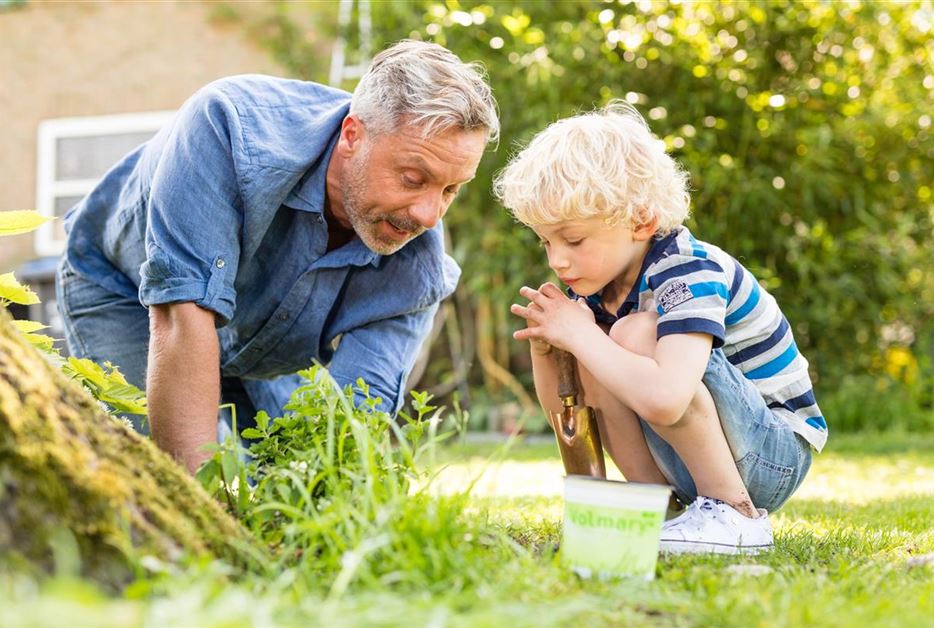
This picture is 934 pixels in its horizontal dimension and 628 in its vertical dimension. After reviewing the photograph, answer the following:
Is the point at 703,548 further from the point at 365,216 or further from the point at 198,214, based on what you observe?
the point at 198,214

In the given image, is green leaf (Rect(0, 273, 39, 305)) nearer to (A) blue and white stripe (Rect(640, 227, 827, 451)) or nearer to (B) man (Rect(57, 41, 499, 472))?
(B) man (Rect(57, 41, 499, 472))

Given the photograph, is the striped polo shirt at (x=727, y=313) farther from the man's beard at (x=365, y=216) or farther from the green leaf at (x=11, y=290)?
the green leaf at (x=11, y=290)

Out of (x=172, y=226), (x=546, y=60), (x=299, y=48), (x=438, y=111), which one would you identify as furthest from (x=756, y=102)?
(x=172, y=226)

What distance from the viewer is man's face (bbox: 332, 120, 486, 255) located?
2430mm

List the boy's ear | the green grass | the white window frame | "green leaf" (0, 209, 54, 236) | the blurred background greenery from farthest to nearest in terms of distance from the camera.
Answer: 1. the white window frame
2. the blurred background greenery
3. the boy's ear
4. "green leaf" (0, 209, 54, 236)
5. the green grass

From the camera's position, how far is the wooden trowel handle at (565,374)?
235 centimetres

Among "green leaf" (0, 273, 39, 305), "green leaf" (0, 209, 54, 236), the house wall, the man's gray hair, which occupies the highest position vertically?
the man's gray hair

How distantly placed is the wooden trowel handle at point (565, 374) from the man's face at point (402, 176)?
0.45 meters

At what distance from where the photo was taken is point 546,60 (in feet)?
20.6

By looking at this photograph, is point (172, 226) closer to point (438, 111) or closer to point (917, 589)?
point (438, 111)

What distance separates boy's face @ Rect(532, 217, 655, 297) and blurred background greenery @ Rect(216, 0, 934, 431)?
13.1 feet

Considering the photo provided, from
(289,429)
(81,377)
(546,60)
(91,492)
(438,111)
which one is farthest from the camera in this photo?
(546,60)

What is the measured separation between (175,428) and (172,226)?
462 millimetres

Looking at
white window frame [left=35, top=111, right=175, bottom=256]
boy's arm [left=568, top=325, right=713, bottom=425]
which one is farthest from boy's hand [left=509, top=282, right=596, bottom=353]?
white window frame [left=35, top=111, right=175, bottom=256]
